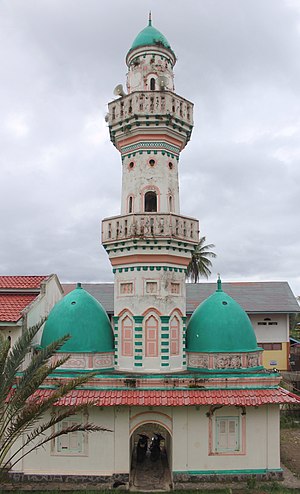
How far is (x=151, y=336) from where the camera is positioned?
14594mm

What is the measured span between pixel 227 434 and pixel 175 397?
7.28 ft

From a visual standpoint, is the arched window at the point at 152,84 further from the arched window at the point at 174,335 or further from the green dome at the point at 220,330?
the arched window at the point at 174,335

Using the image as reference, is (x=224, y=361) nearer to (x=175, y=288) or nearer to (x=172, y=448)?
(x=175, y=288)

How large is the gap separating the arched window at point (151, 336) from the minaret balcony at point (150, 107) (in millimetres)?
6756

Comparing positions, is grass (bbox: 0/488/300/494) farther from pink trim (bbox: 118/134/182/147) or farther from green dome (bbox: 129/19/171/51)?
green dome (bbox: 129/19/171/51)

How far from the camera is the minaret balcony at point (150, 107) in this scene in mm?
15163

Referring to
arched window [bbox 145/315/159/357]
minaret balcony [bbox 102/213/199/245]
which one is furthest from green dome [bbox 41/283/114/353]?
minaret balcony [bbox 102/213/199/245]

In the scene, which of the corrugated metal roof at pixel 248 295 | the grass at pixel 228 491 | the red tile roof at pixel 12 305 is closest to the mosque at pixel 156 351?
the grass at pixel 228 491

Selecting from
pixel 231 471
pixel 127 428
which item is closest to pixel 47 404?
pixel 127 428

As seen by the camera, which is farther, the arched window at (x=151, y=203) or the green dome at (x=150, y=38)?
the green dome at (x=150, y=38)

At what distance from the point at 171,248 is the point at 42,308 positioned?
7148 mm

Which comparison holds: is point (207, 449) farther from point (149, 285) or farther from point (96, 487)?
point (149, 285)

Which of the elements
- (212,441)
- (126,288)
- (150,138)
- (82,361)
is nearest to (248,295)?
(126,288)

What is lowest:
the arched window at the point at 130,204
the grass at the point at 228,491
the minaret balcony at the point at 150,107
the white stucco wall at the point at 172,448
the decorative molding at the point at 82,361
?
the grass at the point at 228,491
